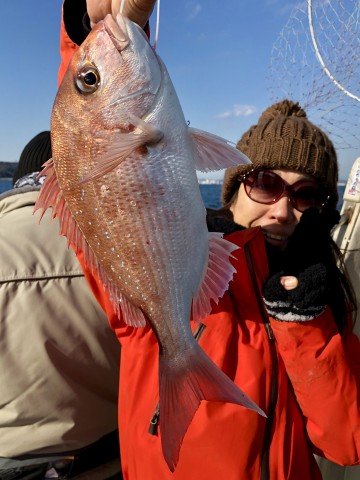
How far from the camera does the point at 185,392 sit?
1379mm

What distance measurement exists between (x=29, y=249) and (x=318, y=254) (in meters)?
1.49

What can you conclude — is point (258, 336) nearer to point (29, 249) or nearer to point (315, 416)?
point (315, 416)

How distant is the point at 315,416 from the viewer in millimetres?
1932

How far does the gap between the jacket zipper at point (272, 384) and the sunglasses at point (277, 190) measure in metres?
0.36

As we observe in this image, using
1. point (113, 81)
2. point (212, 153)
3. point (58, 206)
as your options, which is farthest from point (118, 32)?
point (58, 206)

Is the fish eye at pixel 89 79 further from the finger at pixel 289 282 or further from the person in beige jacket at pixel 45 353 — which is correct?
the finger at pixel 289 282

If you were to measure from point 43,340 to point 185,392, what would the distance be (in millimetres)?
902

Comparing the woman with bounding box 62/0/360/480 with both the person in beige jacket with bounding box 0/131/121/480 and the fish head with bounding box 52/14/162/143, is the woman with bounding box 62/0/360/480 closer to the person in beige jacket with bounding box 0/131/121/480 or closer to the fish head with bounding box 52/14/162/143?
the person in beige jacket with bounding box 0/131/121/480

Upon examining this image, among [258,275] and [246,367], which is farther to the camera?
[258,275]

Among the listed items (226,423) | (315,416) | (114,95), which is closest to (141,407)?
(226,423)

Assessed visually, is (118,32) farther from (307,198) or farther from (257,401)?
(257,401)

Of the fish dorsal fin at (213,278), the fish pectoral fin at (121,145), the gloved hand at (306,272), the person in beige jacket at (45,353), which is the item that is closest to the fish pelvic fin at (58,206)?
the fish pectoral fin at (121,145)

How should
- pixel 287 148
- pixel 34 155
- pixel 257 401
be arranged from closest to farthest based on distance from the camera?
pixel 257 401, pixel 287 148, pixel 34 155

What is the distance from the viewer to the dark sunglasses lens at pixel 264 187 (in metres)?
2.27
